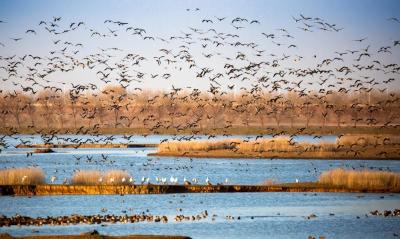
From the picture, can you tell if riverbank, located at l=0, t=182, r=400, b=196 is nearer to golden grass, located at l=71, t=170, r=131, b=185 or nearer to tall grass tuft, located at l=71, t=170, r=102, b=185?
golden grass, located at l=71, t=170, r=131, b=185

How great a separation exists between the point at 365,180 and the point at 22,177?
22.9m

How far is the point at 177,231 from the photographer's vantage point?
42.2 metres

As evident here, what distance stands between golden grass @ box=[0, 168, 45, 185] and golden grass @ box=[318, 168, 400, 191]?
19.6 meters

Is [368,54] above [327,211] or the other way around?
above

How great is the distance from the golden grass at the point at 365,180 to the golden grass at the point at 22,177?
19.6 m

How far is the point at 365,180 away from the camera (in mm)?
60781

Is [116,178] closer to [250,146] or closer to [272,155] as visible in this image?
[272,155]

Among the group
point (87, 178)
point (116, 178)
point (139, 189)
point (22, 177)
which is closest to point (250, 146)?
point (116, 178)

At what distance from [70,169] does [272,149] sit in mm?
29731

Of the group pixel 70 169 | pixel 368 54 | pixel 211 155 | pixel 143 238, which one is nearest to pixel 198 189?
pixel 368 54

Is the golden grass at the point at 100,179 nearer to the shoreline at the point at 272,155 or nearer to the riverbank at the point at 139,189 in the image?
the riverbank at the point at 139,189

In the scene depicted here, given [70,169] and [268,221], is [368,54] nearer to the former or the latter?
[268,221]

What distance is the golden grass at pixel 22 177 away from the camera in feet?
196

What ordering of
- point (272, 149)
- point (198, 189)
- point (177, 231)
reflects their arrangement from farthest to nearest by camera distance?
1. point (272, 149)
2. point (198, 189)
3. point (177, 231)
